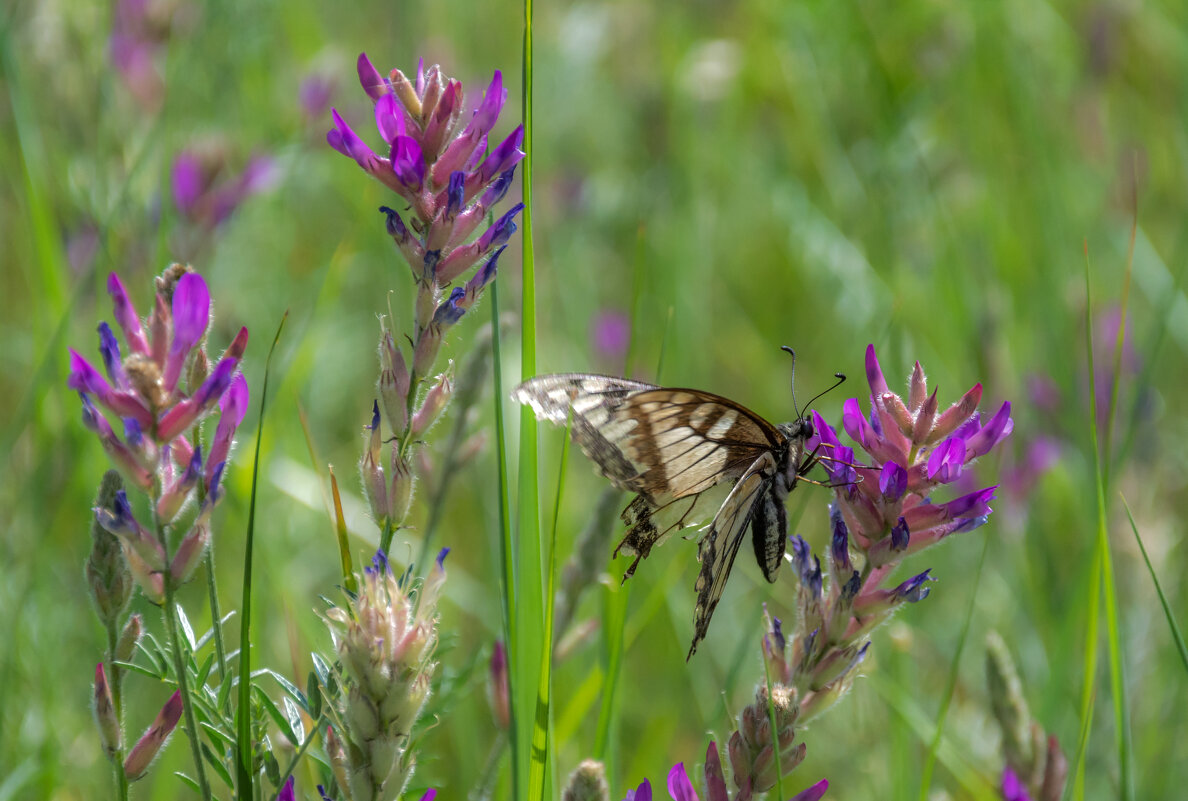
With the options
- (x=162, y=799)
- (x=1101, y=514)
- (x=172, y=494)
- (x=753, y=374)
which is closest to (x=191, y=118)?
(x=753, y=374)

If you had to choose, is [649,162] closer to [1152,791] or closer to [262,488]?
[262,488]

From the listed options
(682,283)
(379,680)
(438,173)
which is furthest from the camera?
(682,283)

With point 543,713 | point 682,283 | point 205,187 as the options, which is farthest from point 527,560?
point 682,283

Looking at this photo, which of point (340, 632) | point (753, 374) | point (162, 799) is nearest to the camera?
point (340, 632)

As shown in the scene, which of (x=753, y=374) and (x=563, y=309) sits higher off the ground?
(x=563, y=309)

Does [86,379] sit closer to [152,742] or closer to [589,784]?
[152,742]

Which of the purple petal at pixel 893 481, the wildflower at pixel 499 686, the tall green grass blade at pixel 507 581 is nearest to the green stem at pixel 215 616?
the tall green grass blade at pixel 507 581

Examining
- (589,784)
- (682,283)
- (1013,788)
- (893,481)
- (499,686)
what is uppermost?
(682,283)
